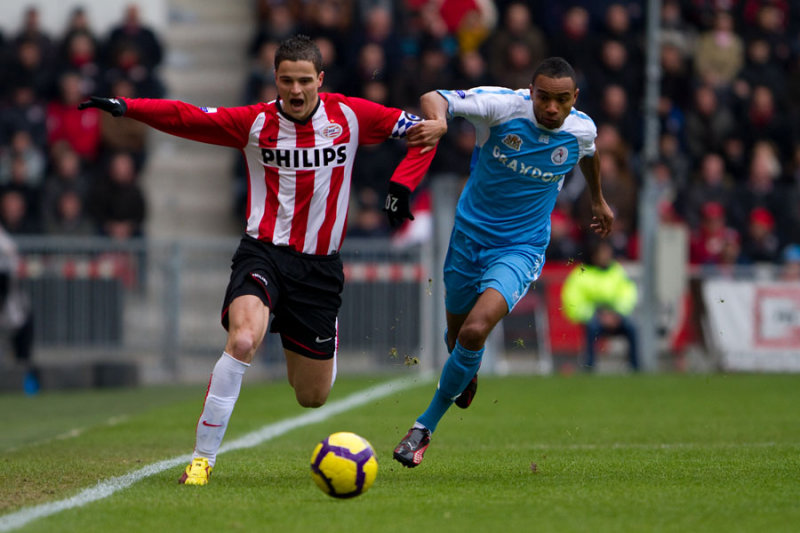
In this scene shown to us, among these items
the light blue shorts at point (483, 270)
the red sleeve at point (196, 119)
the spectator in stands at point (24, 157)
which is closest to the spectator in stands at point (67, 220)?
the spectator in stands at point (24, 157)

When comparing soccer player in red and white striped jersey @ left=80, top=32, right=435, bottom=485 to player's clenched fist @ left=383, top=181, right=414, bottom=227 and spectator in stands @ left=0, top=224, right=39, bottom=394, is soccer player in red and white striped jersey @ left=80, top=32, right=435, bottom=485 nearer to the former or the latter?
player's clenched fist @ left=383, top=181, right=414, bottom=227

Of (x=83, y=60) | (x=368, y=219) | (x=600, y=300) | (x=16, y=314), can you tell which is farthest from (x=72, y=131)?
(x=600, y=300)

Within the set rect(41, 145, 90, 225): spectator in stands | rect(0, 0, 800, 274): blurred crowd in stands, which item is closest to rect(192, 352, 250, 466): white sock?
rect(0, 0, 800, 274): blurred crowd in stands

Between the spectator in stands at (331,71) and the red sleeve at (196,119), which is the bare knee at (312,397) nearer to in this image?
the red sleeve at (196,119)

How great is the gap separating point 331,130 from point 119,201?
33.9ft

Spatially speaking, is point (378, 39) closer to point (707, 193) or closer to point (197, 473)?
point (707, 193)

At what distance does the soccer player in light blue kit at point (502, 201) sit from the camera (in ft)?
24.7

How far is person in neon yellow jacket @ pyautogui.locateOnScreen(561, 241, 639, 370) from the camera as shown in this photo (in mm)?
16125

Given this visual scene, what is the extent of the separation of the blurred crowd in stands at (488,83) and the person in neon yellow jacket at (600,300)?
23.6 inches

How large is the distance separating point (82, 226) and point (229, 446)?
8.60 metres

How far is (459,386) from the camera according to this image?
777 cm

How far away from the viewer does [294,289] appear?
7.33 m

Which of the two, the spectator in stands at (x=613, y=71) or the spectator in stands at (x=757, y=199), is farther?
the spectator in stands at (x=613, y=71)

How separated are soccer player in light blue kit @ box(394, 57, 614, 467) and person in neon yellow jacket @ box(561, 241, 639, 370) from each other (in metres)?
7.96
